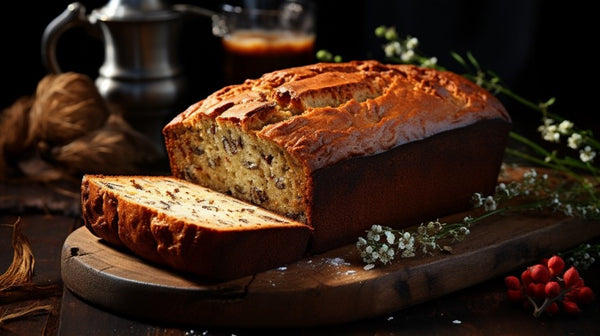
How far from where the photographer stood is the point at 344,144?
10.2ft

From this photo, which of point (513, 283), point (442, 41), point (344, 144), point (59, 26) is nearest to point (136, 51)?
point (59, 26)

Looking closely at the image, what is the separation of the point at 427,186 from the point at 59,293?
57.7 inches

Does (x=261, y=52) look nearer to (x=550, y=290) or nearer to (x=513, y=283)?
(x=513, y=283)

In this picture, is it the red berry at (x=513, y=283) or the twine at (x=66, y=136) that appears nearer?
the red berry at (x=513, y=283)

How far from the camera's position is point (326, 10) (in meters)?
5.61

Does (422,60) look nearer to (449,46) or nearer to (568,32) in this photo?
(449,46)

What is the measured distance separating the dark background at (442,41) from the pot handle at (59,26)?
0.68 metres

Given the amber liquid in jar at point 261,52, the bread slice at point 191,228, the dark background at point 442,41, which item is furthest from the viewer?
the dark background at point 442,41

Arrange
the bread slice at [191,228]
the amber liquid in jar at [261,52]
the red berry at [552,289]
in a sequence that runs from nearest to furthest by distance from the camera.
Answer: the bread slice at [191,228] → the red berry at [552,289] → the amber liquid in jar at [261,52]

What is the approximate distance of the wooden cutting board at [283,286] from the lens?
9.11 ft

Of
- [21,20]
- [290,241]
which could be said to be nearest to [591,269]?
[290,241]

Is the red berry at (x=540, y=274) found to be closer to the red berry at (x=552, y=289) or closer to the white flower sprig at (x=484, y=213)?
the red berry at (x=552, y=289)

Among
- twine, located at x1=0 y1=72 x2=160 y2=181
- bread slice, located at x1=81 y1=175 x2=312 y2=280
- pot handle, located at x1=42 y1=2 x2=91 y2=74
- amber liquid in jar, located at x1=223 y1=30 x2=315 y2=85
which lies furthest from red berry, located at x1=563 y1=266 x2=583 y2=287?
pot handle, located at x1=42 y1=2 x2=91 y2=74

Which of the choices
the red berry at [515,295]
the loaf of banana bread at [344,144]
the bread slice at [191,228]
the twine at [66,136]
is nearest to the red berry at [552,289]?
the red berry at [515,295]
